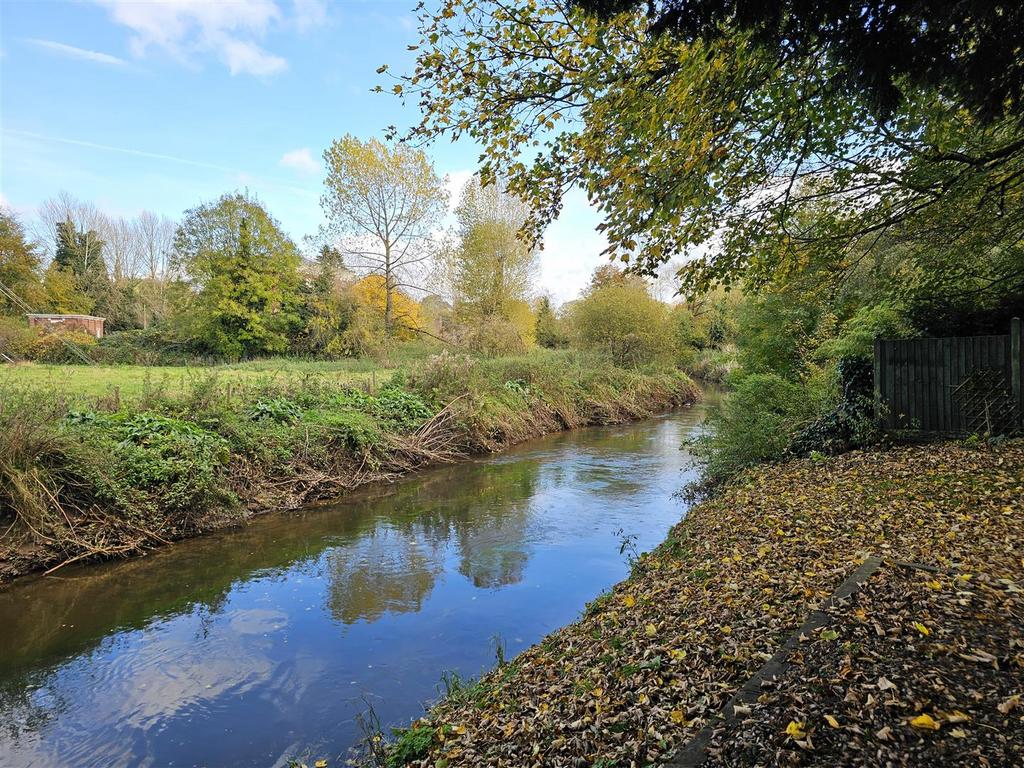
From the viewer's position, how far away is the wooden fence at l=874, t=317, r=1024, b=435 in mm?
7793

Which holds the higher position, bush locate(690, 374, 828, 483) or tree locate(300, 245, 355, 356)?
tree locate(300, 245, 355, 356)

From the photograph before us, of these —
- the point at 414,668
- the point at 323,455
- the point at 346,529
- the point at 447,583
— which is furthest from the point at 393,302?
the point at 414,668

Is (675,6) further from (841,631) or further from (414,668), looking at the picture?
(414,668)

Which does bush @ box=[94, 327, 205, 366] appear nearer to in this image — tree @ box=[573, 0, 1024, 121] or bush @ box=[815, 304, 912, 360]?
bush @ box=[815, 304, 912, 360]

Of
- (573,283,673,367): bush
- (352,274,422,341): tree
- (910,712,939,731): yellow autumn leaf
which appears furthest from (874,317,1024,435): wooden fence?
(352,274,422,341): tree

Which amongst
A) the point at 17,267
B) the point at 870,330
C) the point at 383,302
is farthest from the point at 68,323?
the point at 870,330

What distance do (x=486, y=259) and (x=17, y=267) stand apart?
20.6m

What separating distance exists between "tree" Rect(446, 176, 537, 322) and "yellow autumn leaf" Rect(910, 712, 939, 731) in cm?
2373

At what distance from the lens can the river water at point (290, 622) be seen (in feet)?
14.5

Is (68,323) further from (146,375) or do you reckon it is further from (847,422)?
(847,422)

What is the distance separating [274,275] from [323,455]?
1871 cm

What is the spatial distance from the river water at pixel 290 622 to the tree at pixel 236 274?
18.7 meters

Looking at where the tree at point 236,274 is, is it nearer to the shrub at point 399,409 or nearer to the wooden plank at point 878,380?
the shrub at point 399,409

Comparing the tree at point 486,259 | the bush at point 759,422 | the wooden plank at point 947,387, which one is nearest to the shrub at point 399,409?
the bush at point 759,422
